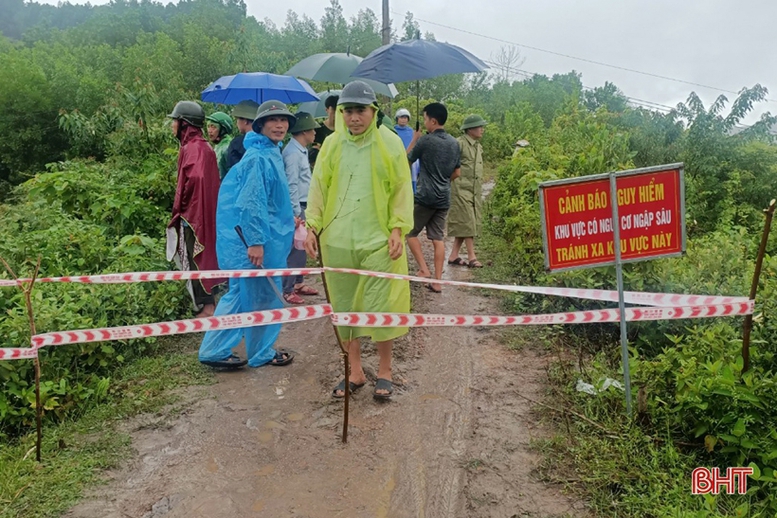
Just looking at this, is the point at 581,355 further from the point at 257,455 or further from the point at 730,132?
the point at 730,132

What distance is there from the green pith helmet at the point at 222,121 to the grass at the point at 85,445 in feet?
7.60

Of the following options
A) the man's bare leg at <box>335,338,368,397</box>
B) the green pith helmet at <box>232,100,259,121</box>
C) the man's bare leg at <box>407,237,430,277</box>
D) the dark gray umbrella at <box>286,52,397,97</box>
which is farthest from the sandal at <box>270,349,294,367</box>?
the dark gray umbrella at <box>286,52,397,97</box>

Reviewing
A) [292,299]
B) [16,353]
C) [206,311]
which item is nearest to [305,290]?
[292,299]

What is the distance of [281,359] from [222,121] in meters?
2.48

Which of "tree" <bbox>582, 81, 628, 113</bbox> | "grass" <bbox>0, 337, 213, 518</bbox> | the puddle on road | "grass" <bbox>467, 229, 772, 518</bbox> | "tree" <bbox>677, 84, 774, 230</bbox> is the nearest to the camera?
"grass" <bbox>467, 229, 772, 518</bbox>

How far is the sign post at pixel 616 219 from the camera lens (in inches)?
125

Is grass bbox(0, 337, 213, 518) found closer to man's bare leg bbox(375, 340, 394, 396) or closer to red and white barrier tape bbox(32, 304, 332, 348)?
red and white barrier tape bbox(32, 304, 332, 348)

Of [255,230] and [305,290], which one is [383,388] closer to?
[255,230]

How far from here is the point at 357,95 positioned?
3371 mm

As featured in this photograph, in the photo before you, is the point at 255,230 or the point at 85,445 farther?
the point at 255,230

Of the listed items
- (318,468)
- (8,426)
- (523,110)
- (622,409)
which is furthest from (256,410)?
(523,110)

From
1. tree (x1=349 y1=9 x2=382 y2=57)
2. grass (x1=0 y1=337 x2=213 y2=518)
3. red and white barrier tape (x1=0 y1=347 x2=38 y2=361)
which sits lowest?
grass (x1=0 y1=337 x2=213 y2=518)

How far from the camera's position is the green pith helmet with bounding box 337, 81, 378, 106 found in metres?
3.37

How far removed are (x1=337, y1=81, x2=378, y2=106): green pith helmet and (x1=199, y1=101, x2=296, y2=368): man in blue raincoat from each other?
810mm
